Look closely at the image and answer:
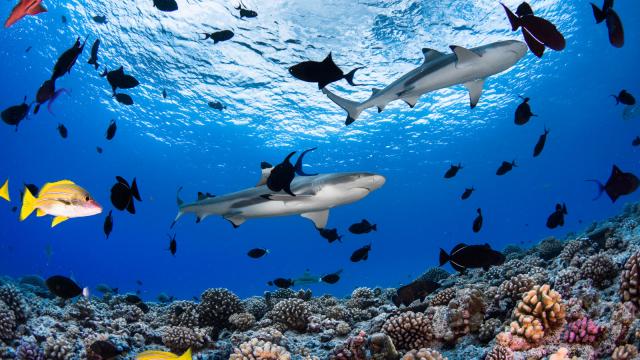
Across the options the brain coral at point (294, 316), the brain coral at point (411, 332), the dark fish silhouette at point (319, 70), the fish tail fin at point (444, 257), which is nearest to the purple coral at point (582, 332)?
the fish tail fin at point (444, 257)

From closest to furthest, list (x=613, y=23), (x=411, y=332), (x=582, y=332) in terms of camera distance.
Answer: (x=582, y=332), (x=613, y=23), (x=411, y=332)

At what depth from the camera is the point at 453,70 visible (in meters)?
6.46

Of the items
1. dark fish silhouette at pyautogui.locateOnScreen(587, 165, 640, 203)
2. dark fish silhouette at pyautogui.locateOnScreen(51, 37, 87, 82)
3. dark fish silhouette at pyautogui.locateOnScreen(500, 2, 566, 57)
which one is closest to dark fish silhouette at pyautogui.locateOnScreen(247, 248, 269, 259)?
dark fish silhouette at pyautogui.locateOnScreen(51, 37, 87, 82)

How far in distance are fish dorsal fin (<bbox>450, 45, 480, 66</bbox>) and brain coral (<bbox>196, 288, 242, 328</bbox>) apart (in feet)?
22.4

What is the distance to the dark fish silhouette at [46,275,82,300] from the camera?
4801 mm

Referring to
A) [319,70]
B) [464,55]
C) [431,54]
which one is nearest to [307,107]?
[431,54]

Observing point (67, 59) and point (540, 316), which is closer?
point (540, 316)

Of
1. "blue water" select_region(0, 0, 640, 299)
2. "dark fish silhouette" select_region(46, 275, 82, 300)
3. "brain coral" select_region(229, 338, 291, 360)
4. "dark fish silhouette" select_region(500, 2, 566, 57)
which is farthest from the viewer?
"blue water" select_region(0, 0, 640, 299)

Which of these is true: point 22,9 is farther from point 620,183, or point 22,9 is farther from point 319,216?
point 620,183

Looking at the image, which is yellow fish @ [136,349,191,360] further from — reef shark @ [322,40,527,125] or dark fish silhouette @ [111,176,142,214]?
reef shark @ [322,40,527,125]

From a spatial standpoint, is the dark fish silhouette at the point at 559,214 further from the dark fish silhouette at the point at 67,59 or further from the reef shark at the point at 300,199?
the dark fish silhouette at the point at 67,59

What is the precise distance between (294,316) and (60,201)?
4450 mm

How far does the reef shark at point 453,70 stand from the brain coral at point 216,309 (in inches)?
198

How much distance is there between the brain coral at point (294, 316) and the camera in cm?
642
